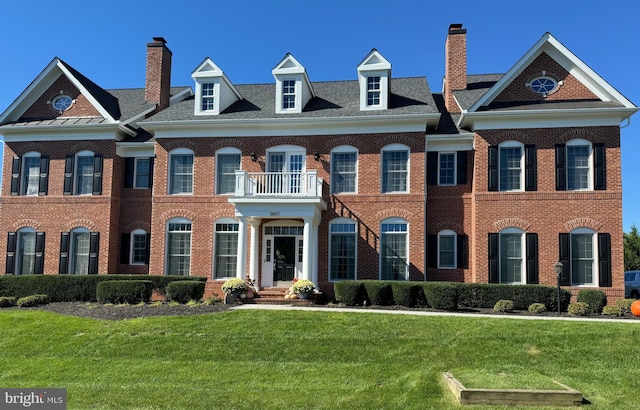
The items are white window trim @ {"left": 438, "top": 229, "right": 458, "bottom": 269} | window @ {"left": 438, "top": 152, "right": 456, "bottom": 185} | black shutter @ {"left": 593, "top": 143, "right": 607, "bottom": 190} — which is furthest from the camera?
window @ {"left": 438, "top": 152, "right": 456, "bottom": 185}

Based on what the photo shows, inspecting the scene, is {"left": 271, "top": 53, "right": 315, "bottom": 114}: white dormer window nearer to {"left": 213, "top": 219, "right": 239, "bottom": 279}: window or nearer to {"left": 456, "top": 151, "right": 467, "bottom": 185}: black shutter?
{"left": 213, "top": 219, "right": 239, "bottom": 279}: window

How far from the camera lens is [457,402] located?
27.3 feet

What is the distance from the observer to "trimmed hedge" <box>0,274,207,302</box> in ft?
60.6

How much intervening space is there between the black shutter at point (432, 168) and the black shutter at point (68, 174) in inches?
580

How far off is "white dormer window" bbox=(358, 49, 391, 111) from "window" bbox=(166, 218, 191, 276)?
859 centimetres

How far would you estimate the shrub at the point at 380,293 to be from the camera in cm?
1666

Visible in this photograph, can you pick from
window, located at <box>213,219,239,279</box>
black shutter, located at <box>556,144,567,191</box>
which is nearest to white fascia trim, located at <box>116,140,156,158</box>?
window, located at <box>213,219,239,279</box>

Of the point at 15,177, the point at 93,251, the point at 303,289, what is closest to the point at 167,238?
the point at 93,251

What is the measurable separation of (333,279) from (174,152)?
8290 millimetres

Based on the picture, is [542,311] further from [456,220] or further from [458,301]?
[456,220]

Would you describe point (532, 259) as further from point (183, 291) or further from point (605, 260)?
point (183, 291)

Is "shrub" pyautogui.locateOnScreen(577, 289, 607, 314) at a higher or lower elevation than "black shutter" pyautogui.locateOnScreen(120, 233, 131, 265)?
lower

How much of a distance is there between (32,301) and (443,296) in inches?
532

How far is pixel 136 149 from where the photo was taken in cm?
2189
